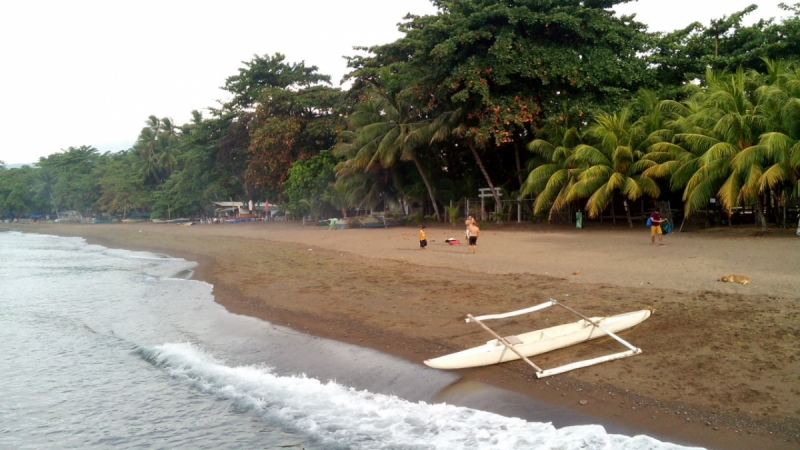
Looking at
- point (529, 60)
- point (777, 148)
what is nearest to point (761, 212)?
point (777, 148)

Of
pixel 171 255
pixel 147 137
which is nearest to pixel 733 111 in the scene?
pixel 171 255

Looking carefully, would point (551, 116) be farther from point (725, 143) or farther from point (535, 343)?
point (535, 343)

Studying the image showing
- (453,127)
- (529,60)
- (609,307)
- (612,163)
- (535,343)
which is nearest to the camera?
(535,343)

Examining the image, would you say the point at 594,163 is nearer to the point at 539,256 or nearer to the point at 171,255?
the point at 539,256

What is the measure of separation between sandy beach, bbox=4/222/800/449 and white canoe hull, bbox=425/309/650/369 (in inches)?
4.7

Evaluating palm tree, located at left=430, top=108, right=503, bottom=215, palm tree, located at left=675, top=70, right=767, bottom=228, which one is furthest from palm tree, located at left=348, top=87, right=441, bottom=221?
palm tree, located at left=675, top=70, right=767, bottom=228

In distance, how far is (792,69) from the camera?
2397cm

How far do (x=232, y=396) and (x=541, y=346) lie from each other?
4065 mm

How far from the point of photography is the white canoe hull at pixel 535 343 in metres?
7.24

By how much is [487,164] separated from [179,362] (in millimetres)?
25177

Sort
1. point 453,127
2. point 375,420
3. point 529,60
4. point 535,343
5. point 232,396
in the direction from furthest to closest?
point 453,127, point 529,60, point 232,396, point 535,343, point 375,420

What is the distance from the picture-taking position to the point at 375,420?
640 cm

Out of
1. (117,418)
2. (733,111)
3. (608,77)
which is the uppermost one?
(608,77)

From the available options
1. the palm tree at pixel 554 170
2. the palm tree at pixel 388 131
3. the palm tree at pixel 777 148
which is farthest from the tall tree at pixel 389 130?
the palm tree at pixel 777 148
